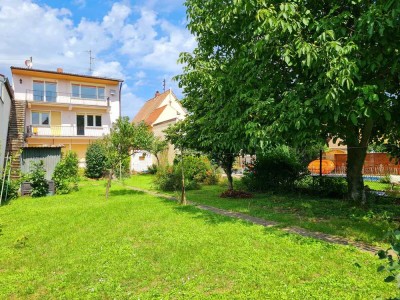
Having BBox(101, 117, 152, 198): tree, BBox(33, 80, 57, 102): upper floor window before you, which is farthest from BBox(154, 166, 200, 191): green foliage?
BBox(33, 80, 57, 102): upper floor window

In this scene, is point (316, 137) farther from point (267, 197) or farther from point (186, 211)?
point (267, 197)

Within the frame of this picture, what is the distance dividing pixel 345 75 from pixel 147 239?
519 centimetres

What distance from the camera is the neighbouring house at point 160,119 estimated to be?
3303cm

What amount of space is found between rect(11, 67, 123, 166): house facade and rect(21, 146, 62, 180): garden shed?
11.4m

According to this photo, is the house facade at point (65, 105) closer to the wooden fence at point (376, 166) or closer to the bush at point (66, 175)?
the bush at point (66, 175)

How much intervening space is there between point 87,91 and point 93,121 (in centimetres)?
294

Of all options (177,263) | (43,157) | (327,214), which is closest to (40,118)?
A: (43,157)

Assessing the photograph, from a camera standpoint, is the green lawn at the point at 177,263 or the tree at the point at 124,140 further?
the tree at the point at 124,140

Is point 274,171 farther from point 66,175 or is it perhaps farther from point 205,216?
point 66,175

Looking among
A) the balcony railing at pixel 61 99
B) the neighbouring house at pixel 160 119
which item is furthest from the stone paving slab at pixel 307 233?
the balcony railing at pixel 61 99

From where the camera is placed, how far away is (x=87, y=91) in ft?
102

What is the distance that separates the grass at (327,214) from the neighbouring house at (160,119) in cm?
1797

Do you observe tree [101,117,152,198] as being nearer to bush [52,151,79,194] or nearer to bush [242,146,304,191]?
bush [52,151,79,194]

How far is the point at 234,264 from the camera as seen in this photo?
5309mm
